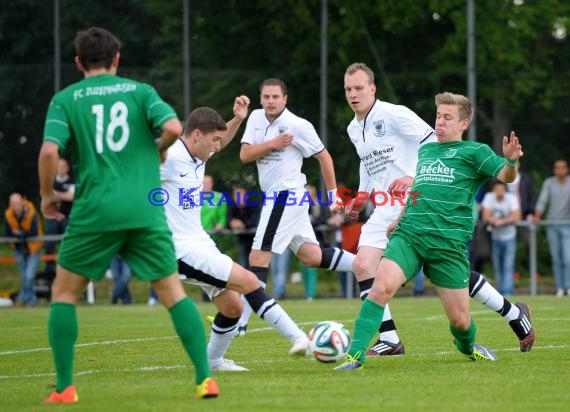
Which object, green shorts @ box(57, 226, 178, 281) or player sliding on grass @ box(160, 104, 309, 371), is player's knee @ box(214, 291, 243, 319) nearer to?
player sliding on grass @ box(160, 104, 309, 371)

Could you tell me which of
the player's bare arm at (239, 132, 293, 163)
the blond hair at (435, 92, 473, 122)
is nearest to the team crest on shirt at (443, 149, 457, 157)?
the blond hair at (435, 92, 473, 122)

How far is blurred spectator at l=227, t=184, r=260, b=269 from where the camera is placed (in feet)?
66.7

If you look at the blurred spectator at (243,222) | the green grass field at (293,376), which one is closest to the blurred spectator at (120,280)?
the blurred spectator at (243,222)

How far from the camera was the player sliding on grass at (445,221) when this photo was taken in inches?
318

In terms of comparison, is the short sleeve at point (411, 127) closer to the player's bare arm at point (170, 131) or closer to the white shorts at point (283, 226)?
the white shorts at point (283, 226)

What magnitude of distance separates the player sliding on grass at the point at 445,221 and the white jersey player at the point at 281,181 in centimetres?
294

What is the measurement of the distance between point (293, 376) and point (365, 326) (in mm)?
585

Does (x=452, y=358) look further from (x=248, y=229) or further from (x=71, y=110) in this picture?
(x=248, y=229)

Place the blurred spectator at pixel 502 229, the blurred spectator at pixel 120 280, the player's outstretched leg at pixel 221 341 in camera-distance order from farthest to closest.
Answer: the blurred spectator at pixel 120 280 → the blurred spectator at pixel 502 229 → the player's outstretched leg at pixel 221 341

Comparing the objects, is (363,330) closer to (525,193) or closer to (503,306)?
(503,306)

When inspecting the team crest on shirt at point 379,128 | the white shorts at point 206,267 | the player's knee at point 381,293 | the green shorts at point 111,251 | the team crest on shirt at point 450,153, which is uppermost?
the team crest on shirt at point 379,128

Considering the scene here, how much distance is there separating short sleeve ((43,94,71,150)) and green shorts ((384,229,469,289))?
100 inches

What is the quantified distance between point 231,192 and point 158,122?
15.4m

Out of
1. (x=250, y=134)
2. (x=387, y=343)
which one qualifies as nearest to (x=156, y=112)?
(x=387, y=343)
